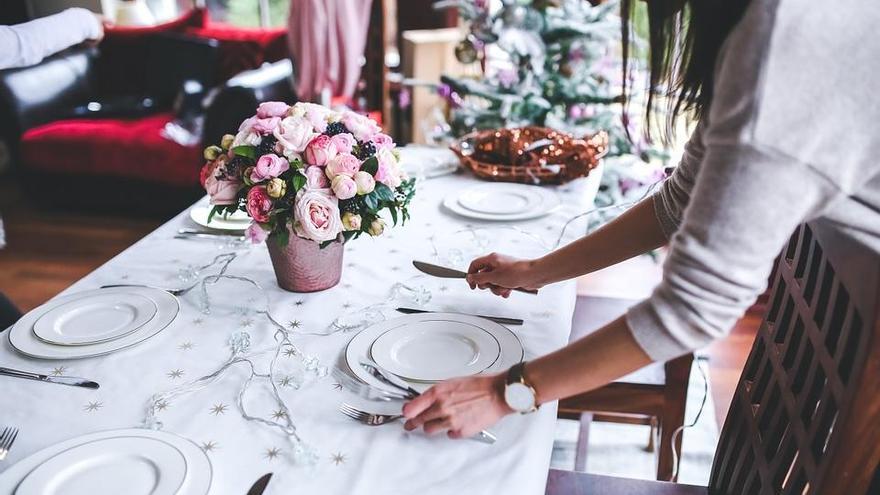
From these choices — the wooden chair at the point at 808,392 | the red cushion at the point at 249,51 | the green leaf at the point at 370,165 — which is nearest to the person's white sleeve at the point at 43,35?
the green leaf at the point at 370,165

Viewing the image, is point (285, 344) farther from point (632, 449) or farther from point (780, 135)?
point (632, 449)

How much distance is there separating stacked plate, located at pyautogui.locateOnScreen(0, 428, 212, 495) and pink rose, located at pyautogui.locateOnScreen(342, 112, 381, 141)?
523 mm

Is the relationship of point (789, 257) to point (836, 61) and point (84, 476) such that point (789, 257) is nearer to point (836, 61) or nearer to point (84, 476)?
point (836, 61)

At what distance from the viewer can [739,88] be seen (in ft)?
1.89

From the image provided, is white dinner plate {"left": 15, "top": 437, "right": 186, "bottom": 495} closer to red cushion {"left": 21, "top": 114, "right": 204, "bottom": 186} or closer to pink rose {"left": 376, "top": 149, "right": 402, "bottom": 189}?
pink rose {"left": 376, "top": 149, "right": 402, "bottom": 189}

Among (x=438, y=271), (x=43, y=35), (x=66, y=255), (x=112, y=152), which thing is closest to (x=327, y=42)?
(x=112, y=152)

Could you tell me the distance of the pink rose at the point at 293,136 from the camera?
99 centimetres

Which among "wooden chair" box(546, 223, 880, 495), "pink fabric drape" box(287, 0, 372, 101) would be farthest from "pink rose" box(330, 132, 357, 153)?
"pink fabric drape" box(287, 0, 372, 101)

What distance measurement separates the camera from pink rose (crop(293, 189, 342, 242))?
3.21ft

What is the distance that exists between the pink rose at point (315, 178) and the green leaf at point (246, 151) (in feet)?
0.28

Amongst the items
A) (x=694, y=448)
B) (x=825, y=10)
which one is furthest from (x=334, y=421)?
(x=694, y=448)

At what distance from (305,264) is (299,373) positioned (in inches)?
9.9

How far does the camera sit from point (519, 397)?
0.73 metres

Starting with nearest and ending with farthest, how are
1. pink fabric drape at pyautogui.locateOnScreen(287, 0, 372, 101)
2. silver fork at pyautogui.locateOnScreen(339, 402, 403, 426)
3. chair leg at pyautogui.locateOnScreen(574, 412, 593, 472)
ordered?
silver fork at pyautogui.locateOnScreen(339, 402, 403, 426), chair leg at pyautogui.locateOnScreen(574, 412, 593, 472), pink fabric drape at pyautogui.locateOnScreen(287, 0, 372, 101)
